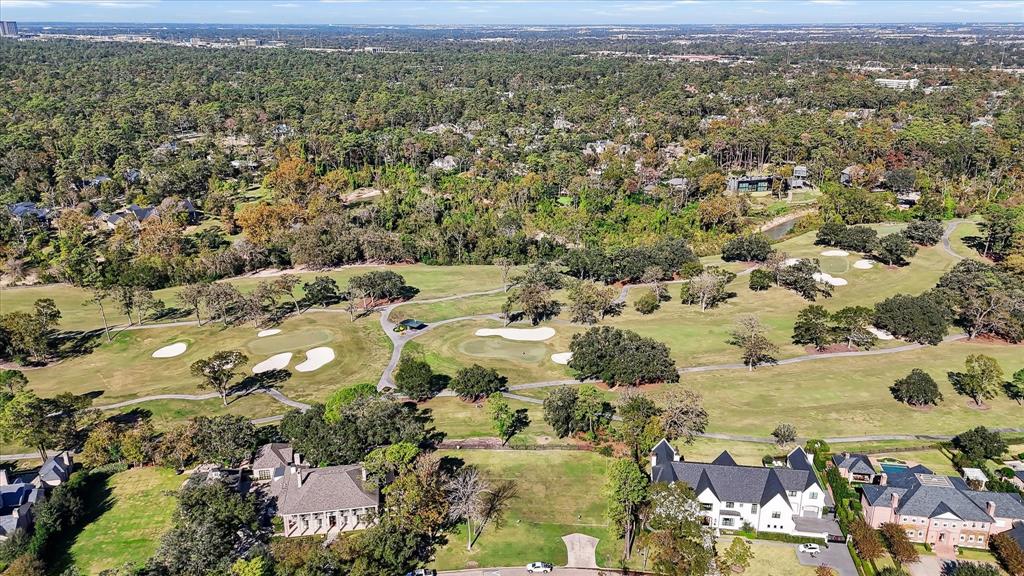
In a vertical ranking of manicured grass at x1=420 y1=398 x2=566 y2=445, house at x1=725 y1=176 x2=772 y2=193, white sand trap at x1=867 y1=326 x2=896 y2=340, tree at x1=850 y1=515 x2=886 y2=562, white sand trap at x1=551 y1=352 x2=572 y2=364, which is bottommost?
manicured grass at x1=420 y1=398 x2=566 y2=445

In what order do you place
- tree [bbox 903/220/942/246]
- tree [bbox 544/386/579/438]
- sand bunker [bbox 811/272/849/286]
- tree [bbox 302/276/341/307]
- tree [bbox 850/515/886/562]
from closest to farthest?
tree [bbox 850/515/886/562], tree [bbox 544/386/579/438], tree [bbox 302/276/341/307], sand bunker [bbox 811/272/849/286], tree [bbox 903/220/942/246]

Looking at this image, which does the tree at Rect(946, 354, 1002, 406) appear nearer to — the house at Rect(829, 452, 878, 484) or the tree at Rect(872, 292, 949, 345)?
the tree at Rect(872, 292, 949, 345)

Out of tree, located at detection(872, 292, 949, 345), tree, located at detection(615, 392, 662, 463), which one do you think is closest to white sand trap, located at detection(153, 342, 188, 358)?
tree, located at detection(615, 392, 662, 463)

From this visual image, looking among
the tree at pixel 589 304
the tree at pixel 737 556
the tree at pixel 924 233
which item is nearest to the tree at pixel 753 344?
the tree at pixel 589 304

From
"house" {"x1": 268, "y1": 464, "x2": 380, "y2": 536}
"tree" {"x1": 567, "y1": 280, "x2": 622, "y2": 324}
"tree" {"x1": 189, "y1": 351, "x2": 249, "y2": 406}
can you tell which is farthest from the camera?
"tree" {"x1": 567, "y1": 280, "x2": 622, "y2": 324}

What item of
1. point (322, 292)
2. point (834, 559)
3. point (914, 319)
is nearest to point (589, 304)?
point (322, 292)

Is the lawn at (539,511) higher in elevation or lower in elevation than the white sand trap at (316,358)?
lower

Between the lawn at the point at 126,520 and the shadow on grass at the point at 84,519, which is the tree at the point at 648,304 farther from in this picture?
the shadow on grass at the point at 84,519
